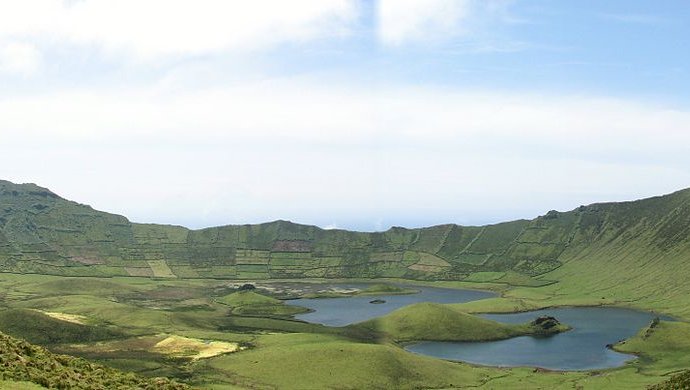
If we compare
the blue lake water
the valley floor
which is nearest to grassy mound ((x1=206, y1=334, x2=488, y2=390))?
the valley floor

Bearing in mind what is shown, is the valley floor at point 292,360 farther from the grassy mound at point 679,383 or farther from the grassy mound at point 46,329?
the grassy mound at point 679,383

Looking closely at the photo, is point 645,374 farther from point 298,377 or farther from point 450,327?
point 298,377

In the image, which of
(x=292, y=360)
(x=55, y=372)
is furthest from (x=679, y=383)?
(x=292, y=360)

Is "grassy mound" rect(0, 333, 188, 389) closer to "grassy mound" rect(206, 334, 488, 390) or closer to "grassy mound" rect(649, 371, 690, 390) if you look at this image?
"grassy mound" rect(649, 371, 690, 390)

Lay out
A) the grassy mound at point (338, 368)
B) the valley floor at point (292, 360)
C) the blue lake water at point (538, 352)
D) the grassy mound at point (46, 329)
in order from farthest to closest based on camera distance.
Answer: the blue lake water at point (538, 352) → the grassy mound at point (46, 329) → the valley floor at point (292, 360) → the grassy mound at point (338, 368)

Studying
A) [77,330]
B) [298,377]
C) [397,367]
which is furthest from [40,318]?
[397,367]

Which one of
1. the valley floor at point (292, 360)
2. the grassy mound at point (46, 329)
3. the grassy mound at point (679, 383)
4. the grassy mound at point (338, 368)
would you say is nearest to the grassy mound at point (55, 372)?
the grassy mound at point (679, 383)
